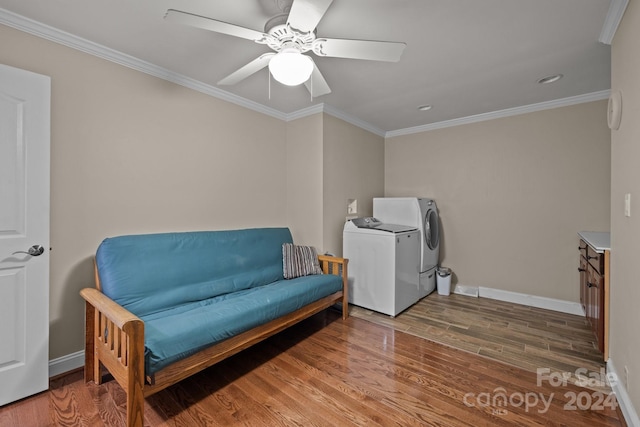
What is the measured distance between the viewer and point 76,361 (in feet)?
6.66

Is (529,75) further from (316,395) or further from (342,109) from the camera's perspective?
(316,395)

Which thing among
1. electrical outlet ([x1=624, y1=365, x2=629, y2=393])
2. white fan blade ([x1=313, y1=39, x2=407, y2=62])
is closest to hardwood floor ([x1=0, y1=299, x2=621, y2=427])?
electrical outlet ([x1=624, y1=365, x2=629, y2=393])

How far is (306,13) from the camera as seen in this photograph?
4.35ft

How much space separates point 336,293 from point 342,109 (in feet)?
6.93

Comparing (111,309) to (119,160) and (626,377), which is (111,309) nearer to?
(119,160)

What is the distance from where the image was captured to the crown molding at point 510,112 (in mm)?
2914

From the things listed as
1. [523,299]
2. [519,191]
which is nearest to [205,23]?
[519,191]

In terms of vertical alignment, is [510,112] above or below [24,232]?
above

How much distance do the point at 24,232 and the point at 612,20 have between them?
3.75 meters

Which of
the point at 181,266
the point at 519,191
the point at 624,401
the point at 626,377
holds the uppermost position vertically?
the point at 519,191

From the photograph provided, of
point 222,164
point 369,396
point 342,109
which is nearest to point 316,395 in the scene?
point 369,396

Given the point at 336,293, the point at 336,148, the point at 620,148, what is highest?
the point at 336,148

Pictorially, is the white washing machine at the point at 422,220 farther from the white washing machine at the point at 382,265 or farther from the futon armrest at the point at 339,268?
the futon armrest at the point at 339,268

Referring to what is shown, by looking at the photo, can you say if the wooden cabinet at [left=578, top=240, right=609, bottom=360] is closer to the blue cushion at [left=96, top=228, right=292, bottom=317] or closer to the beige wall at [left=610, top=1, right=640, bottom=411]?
the beige wall at [left=610, top=1, right=640, bottom=411]
